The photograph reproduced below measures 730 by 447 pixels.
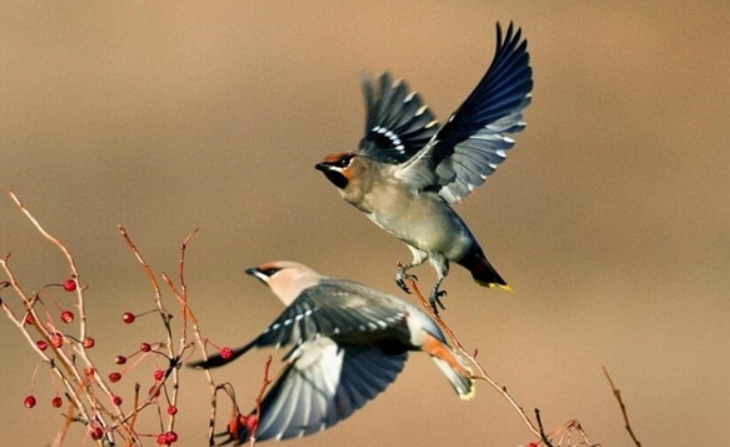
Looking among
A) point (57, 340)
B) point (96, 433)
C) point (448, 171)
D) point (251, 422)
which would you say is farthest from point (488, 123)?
point (96, 433)

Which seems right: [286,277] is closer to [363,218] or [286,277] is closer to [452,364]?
[452,364]

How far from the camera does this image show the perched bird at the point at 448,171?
20.8ft

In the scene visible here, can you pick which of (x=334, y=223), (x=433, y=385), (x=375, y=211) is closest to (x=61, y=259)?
(x=334, y=223)

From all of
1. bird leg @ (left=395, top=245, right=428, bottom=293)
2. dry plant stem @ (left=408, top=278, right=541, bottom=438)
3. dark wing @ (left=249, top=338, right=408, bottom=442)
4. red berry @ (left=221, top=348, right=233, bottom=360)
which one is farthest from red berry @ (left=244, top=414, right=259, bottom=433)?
bird leg @ (left=395, top=245, right=428, bottom=293)

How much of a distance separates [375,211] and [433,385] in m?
6.79

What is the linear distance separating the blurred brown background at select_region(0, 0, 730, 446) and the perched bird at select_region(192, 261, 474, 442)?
258 inches

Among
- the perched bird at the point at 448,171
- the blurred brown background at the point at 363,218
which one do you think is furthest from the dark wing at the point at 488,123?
the blurred brown background at the point at 363,218

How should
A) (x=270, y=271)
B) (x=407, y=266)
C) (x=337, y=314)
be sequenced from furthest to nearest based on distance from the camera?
(x=407, y=266) < (x=270, y=271) < (x=337, y=314)

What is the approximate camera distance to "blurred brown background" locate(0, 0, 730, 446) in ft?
42.7

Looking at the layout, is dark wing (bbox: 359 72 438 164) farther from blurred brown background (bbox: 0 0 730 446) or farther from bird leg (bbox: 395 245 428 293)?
blurred brown background (bbox: 0 0 730 446)

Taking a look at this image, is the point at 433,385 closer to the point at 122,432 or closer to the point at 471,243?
the point at 471,243

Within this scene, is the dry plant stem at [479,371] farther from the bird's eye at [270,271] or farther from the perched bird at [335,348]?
the bird's eye at [270,271]

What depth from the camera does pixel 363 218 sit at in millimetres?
16188

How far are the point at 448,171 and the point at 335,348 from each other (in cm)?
140
